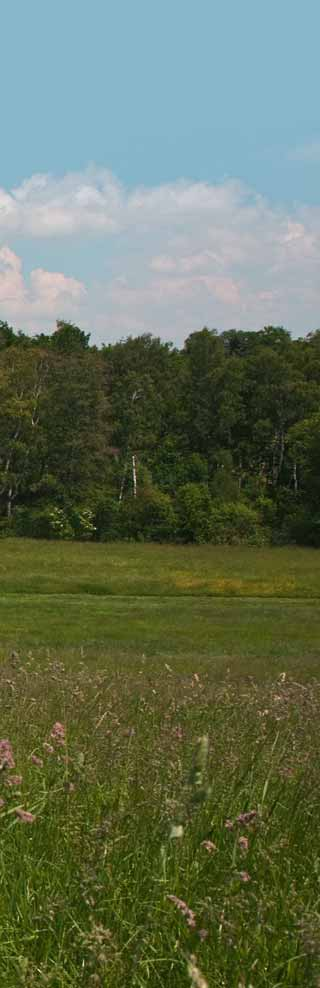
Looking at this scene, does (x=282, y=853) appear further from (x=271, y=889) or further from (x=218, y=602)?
(x=218, y=602)

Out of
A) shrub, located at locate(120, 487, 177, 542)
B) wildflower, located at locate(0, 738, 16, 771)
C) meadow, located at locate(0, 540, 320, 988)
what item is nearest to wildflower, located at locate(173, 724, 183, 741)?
meadow, located at locate(0, 540, 320, 988)

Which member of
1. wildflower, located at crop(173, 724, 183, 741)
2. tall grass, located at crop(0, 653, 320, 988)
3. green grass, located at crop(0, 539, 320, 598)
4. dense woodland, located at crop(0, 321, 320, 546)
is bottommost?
green grass, located at crop(0, 539, 320, 598)

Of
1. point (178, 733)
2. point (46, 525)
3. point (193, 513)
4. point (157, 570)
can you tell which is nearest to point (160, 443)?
point (193, 513)

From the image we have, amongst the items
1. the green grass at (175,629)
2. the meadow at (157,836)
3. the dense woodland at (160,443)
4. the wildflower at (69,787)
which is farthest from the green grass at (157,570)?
the wildflower at (69,787)

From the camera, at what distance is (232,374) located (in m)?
61.6

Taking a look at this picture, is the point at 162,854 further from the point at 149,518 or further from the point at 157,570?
the point at 149,518

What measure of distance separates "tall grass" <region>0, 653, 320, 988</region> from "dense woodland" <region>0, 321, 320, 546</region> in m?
48.5

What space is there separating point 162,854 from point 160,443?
60846 mm

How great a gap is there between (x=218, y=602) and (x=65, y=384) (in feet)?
84.8

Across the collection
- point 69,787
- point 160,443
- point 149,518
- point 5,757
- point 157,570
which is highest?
point 160,443

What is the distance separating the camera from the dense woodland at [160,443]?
2178 inches

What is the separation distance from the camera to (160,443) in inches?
2507

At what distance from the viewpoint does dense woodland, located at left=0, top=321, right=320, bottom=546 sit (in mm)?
55312

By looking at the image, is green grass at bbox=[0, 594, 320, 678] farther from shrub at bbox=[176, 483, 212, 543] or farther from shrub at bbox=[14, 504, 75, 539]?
shrub at bbox=[14, 504, 75, 539]
